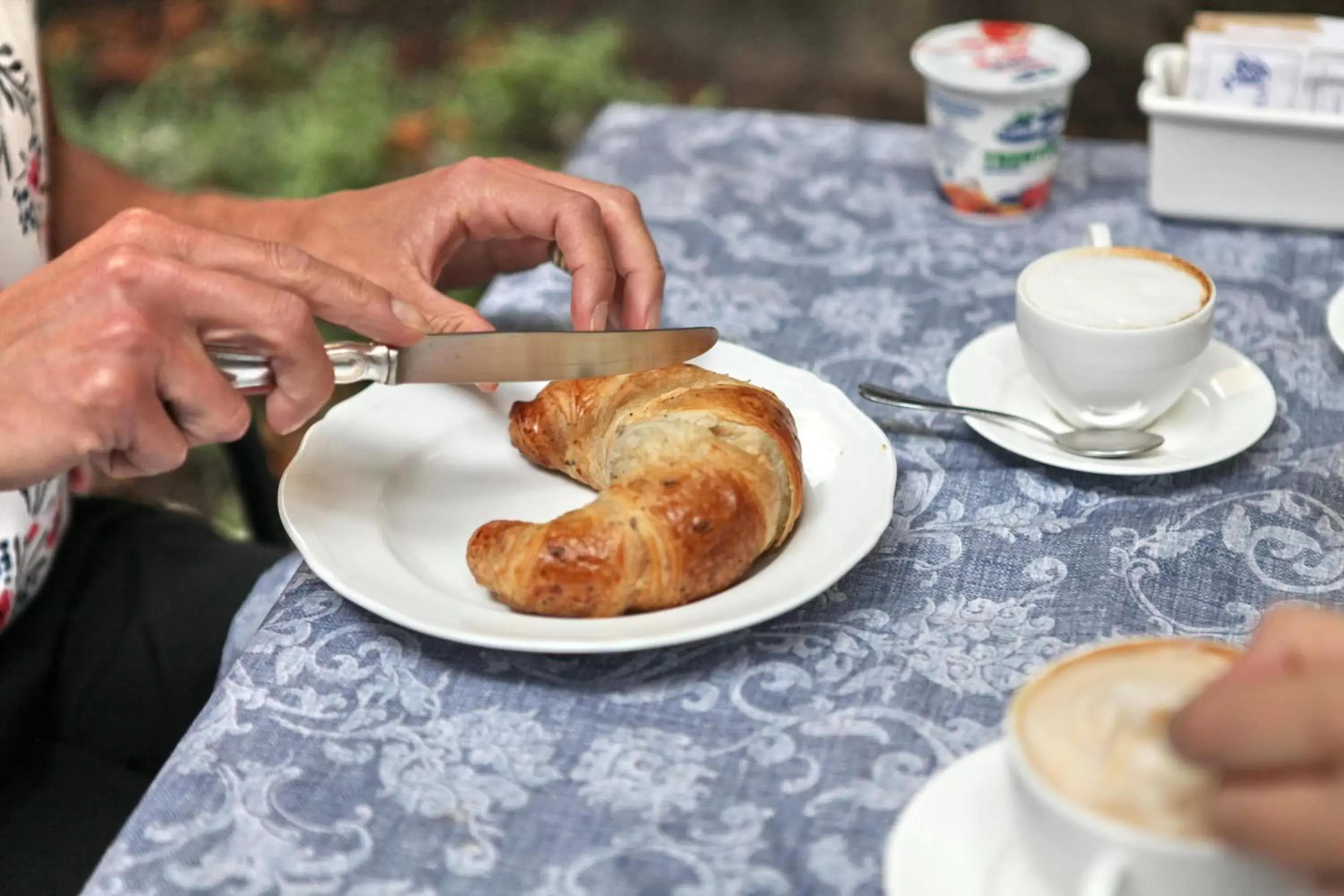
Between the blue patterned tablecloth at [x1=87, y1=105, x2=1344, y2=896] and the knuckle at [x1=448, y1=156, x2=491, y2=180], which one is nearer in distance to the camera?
the blue patterned tablecloth at [x1=87, y1=105, x2=1344, y2=896]

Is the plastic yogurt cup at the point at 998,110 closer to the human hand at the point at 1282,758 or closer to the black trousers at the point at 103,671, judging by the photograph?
the black trousers at the point at 103,671

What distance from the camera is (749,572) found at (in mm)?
848

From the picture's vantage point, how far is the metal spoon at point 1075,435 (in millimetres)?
952

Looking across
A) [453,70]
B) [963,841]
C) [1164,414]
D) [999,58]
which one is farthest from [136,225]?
[453,70]

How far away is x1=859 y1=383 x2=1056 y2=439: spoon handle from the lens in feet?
3.24

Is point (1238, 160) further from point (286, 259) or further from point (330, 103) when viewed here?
point (330, 103)

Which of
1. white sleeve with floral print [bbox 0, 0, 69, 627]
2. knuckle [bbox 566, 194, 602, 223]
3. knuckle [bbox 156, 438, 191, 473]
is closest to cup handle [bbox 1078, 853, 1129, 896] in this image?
knuckle [bbox 156, 438, 191, 473]

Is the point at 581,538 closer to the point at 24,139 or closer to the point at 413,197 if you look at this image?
the point at 413,197

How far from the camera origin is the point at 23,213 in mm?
1122

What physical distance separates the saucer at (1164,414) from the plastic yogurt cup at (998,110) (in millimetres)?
269

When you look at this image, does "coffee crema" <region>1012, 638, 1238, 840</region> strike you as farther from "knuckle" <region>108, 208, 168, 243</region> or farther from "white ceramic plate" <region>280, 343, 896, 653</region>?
"knuckle" <region>108, 208, 168, 243</region>

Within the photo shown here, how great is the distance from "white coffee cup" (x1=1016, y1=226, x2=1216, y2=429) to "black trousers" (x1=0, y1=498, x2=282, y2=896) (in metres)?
0.71

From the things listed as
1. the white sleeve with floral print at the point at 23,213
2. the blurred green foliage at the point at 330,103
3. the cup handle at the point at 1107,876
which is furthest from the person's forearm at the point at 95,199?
the blurred green foliage at the point at 330,103

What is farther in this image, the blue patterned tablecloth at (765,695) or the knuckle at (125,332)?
the knuckle at (125,332)
